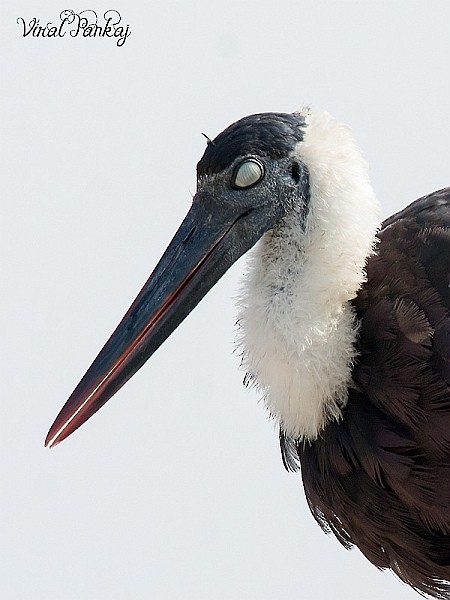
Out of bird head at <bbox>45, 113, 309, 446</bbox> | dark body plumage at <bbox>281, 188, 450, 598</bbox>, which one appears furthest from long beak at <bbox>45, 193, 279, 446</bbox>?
dark body plumage at <bbox>281, 188, 450, 598</bbox>

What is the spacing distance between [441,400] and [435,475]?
0.15 meters

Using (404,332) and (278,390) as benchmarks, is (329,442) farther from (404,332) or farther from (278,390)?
(404,332)

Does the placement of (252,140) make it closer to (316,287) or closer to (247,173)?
(247,173)

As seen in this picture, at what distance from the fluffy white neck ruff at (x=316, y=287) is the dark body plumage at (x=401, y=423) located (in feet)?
0.16

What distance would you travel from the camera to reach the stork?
2221mm

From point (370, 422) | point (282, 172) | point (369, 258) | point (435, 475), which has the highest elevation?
point (282, 172)

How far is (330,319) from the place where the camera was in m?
2.27

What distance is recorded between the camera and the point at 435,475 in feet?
7.23

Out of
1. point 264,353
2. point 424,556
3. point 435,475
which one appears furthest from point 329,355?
point 424,556

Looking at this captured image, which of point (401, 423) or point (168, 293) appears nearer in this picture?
point (401, 423)

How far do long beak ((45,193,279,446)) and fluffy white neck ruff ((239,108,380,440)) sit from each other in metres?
0.09

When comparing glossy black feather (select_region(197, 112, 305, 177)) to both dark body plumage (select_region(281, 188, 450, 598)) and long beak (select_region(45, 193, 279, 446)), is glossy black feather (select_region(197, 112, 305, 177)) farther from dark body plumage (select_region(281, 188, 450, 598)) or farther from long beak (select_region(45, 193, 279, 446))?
dark body plumage (select_region(281, 188, 450, 598))

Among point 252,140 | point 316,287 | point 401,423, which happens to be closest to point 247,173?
point 252,140

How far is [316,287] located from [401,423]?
322mm
